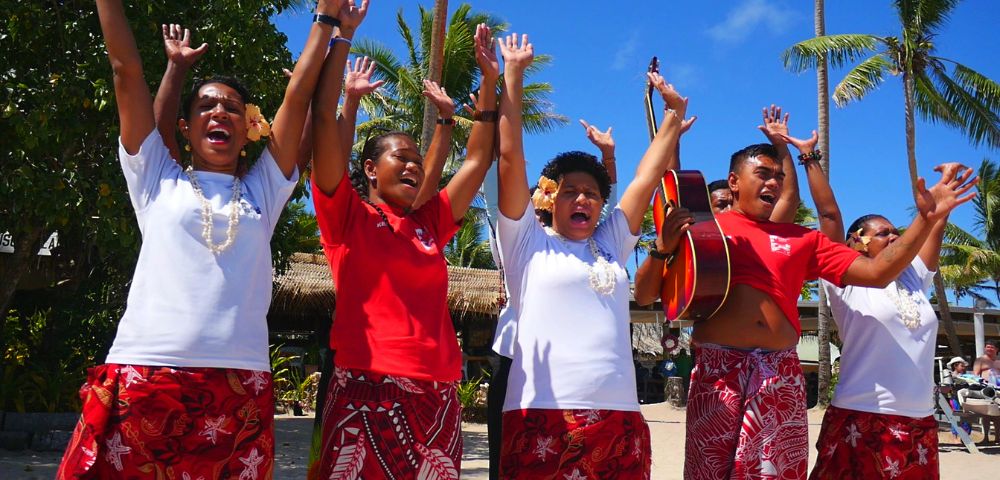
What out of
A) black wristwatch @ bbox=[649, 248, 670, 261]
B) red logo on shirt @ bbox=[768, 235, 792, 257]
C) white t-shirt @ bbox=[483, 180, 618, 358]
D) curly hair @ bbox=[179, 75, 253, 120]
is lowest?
white t-shirt @ bbox=[483, 180, 618, 358]

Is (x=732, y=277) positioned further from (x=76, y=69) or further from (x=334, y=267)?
(x=76, y=69)

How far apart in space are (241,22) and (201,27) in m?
0.40

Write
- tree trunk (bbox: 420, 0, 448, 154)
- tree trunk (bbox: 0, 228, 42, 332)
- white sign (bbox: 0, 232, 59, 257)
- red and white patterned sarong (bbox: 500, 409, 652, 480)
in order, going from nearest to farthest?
red and white patterned sarong (bbox: 500, 409, 652, 480)
tree trunk (bbox: 0, 228, 42, 332)
white sign (bbox: 0, 232, 59, 257)
tree trunk (bbox: 420, 0, 448, 154)

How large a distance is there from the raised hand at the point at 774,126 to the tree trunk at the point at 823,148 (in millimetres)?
12300

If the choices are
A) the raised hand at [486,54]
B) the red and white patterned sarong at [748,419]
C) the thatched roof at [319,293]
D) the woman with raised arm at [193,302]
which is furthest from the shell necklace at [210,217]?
the thatched roof at [319,293]

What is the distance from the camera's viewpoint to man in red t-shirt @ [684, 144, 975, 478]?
370cm

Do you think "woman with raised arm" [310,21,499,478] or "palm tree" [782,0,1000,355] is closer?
"woman with raised arm" [310,21,499,478]

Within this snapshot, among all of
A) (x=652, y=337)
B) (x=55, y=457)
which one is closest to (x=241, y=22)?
(x=55, y=457)

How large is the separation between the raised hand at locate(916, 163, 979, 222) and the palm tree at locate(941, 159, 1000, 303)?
33.2m

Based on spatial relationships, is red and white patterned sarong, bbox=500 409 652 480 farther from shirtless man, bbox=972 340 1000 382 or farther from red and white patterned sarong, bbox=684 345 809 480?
shirtless man, bbox=972 340 1000 382

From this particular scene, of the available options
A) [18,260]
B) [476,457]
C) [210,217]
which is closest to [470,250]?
[476,457]

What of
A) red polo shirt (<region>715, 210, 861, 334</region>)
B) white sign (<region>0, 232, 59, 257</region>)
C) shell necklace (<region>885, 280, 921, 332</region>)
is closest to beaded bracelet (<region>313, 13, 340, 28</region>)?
red polo shirt (<region>715, 210, 861, 334</region>)

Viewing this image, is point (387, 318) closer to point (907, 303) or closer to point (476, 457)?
point (907, 303)

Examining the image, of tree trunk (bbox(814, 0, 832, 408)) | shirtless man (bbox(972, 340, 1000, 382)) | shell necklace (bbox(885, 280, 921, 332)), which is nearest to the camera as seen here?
shell necklace (bbox(885, 280, 921, 332))
